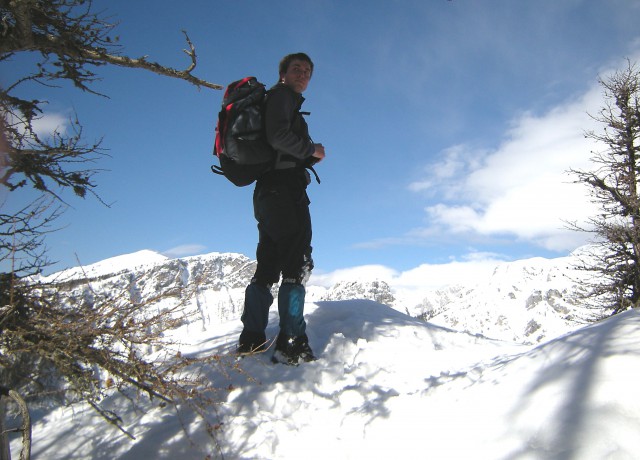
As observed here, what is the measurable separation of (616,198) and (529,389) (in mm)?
17574

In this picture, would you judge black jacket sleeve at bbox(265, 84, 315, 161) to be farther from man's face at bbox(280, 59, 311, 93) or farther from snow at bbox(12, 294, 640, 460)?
snow at bbox(12, 294, 640, 460)

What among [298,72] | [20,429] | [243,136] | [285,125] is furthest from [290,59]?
[20,429]

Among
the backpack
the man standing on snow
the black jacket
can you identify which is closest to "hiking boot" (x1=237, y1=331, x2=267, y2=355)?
the man standing on snow

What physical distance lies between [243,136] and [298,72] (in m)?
0.98

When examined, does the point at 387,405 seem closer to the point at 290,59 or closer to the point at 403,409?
the point at 403,409

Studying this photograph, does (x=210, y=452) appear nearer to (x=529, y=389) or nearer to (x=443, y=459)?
(x=443, y=459)

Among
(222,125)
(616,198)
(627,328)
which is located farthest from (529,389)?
(616,198)

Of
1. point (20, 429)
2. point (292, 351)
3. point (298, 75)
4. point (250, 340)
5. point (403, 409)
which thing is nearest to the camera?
point (20, 429)

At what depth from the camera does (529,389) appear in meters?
1.89

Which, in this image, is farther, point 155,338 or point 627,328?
point 155,338

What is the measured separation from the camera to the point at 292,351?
11.8ft

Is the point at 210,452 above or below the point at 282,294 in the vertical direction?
below

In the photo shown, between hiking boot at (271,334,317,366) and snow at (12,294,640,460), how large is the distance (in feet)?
0.31

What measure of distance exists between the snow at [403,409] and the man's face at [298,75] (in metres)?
2.67
